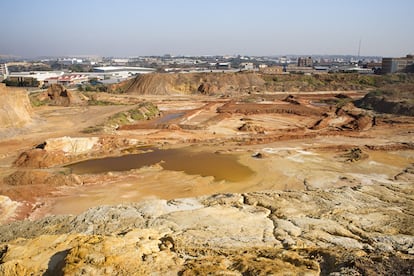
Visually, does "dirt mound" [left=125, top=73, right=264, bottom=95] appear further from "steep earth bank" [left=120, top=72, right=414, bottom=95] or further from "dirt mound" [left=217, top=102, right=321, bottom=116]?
"dirt mound" [left=217, top=102, right=321, bottom=116]

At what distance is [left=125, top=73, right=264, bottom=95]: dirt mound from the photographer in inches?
2334

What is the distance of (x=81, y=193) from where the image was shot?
17.5m

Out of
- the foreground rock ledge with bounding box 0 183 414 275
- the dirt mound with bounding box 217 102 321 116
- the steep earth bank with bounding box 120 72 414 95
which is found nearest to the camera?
the foreground rock ledge with bounding box 0 183 414 275

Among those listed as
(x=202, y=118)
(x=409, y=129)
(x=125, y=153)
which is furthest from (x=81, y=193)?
(x=409, y=129)

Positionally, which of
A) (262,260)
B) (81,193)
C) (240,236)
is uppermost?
(262,260)

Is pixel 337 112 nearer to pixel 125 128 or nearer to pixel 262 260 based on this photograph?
pixel 125 128

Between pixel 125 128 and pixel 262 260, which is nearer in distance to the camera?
pixel 262 260

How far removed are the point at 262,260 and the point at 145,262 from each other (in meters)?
2.86

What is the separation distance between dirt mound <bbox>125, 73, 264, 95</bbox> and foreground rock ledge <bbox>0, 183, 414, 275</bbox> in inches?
1829

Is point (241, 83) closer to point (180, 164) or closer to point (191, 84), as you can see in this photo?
point (191, 84)

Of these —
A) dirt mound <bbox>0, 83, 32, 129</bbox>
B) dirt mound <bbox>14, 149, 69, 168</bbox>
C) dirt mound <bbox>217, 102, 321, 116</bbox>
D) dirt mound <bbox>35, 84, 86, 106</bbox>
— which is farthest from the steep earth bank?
dirt mound <bbox>14, 149, 69, 168</bbox>

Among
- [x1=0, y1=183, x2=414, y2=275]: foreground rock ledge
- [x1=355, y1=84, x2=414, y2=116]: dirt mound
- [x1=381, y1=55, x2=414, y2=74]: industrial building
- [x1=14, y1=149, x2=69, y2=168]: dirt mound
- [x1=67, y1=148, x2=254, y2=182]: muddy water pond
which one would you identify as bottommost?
[x1=67, y1=148, x2=254, y2=182]: muddy water pond

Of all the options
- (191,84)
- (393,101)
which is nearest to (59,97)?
(191,84)

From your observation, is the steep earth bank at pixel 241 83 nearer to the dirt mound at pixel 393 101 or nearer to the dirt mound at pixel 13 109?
the dirt mound at pixel 393 101
